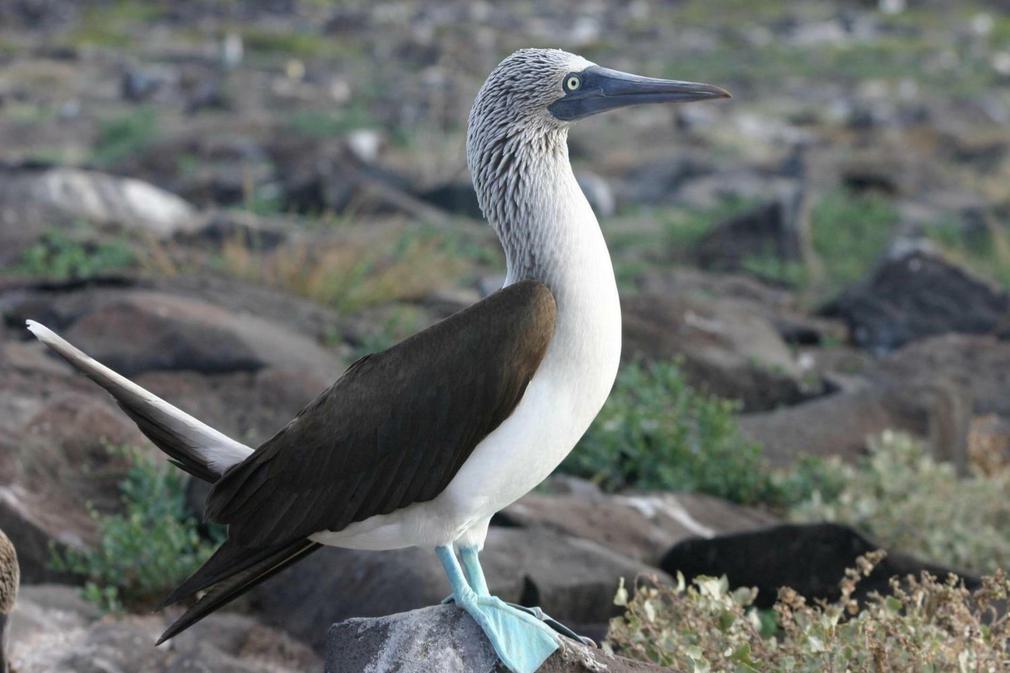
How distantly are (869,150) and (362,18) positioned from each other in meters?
34.0

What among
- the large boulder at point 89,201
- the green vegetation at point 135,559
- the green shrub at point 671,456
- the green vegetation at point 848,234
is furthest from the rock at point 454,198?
the green vegetation at point 135,559

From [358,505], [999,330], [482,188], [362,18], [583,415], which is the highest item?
[482,188]

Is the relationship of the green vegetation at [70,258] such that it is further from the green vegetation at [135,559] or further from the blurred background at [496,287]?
the green vegetation at [135,559]

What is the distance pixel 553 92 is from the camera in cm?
330

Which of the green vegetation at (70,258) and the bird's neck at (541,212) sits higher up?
the bird's neck at (541,212)

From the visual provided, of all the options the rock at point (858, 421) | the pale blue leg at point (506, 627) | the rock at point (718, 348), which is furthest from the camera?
the rock at point (718, 348)

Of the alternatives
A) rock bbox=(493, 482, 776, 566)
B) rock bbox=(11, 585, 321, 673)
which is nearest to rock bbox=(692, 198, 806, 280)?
rock bbox=(493, 482, 776, 566)

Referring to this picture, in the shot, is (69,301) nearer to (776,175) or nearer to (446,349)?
(446,349)

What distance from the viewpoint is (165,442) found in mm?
3234

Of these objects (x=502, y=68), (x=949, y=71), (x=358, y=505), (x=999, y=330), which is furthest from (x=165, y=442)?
(x=949, y=71)

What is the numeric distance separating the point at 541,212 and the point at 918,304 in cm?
736

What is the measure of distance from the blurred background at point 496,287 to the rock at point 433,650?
4.46ft

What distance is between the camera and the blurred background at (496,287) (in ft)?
16.1

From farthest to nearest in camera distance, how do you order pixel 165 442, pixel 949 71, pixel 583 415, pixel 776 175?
pixel 949 71
pixel 776 175
pixel 165 442
pixel 583 415
